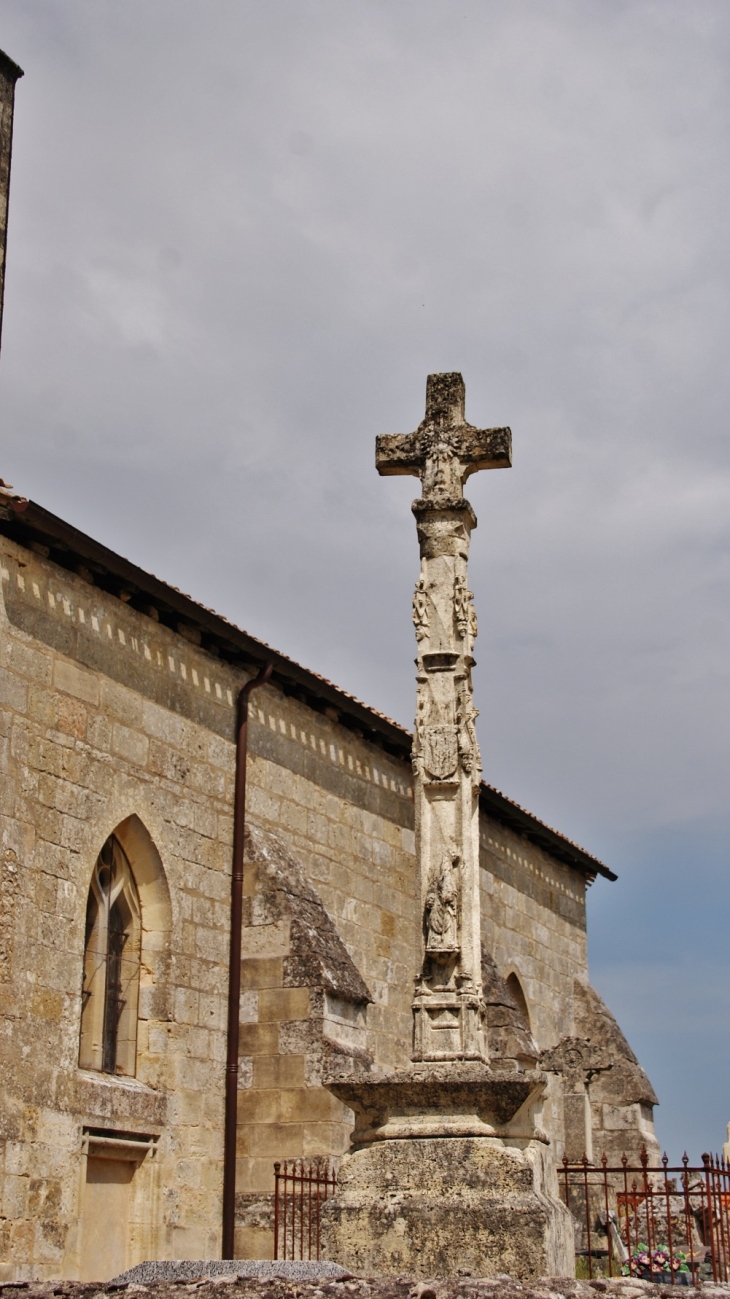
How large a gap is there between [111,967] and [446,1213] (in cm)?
488

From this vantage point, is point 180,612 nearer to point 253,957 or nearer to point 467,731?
point 253,957

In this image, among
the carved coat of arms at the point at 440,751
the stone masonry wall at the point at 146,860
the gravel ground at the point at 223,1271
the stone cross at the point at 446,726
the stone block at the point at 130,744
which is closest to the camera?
the gravel ground at the point at 223,1271

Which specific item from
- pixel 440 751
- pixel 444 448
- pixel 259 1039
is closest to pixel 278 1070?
pixel 259 1039

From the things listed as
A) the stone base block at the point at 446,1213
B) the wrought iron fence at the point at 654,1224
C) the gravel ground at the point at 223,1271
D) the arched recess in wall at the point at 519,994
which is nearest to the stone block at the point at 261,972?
the wrought iron fence at the point at 654,1224

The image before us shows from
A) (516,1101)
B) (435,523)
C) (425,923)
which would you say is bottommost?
(516,1101)

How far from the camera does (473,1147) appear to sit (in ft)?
20.8

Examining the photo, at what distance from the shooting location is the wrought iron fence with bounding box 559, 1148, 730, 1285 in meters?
7.57

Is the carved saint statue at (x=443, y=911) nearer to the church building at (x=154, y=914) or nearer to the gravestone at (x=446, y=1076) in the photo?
the gravestone at (x=446, y=1076)

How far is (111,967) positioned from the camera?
34.8 feet

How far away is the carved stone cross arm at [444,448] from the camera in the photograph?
7750 millimetres

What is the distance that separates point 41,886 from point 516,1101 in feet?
13.4

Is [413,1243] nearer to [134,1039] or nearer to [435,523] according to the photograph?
[435,523]

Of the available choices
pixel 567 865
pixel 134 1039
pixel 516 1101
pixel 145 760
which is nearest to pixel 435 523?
pixel 516 1101

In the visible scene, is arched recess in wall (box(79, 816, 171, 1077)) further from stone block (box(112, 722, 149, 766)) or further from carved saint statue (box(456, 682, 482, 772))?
carved saint statue (box(456, 682, 482, 772))
